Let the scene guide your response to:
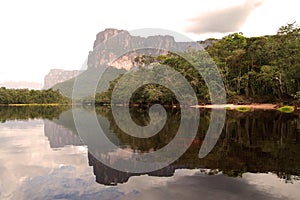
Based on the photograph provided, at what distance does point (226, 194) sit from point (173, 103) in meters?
58.0

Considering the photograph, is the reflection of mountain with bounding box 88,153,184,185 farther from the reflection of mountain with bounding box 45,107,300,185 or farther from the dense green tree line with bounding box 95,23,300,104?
the dense green tree line with bounding box 95,23,300,104

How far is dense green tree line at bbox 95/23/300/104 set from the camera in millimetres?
46812

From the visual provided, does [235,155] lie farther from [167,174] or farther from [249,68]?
[249,68]

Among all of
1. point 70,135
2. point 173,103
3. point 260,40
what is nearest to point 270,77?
point 260,40

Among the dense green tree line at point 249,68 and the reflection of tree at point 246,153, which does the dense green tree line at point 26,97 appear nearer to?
the dense green tree line at point 249,68

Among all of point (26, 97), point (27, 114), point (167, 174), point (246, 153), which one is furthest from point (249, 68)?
point (26, 97)

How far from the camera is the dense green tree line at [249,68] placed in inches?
1843

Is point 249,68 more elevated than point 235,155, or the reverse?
point 249,68

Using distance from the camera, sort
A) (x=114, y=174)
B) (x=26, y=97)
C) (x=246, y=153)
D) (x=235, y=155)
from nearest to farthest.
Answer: (x=114, y=174)
(x=235, y=155)
(x=246, y=153)
(x=26, y=97)

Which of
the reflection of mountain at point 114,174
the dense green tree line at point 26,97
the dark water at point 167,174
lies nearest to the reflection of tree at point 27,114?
the dark water at point 167,174

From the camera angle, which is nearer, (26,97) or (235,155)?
(235,155)

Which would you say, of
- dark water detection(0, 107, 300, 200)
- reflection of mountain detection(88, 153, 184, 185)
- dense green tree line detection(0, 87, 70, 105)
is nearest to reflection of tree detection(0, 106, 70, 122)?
dark water detection(0, 107, 300, 200)

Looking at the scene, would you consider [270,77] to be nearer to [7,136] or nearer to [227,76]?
[227,76]

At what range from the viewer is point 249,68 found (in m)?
57.0
